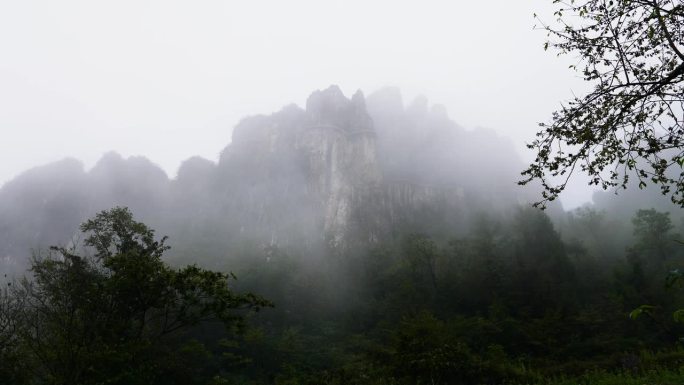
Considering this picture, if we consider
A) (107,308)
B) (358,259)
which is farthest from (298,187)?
(107,308)

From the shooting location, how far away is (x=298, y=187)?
3415 inches

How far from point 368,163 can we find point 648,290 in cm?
6466

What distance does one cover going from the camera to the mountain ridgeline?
80.2m

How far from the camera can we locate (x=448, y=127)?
382ft

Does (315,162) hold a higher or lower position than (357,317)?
higher

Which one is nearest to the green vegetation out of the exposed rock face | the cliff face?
the cliff face

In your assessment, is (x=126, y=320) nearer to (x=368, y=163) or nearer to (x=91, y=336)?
(x=91, y=336)

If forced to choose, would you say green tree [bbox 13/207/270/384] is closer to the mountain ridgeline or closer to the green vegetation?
the green vegetation

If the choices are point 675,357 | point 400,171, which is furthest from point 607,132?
point 400,171

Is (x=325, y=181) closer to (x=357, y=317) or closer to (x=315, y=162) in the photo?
(x=315, y=162)

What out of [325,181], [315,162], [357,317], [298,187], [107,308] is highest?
[315,162]

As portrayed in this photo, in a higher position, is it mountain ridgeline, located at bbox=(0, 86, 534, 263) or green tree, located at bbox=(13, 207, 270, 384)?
mountain ridgeline, located at bbox=(0, 86, 534, 263)

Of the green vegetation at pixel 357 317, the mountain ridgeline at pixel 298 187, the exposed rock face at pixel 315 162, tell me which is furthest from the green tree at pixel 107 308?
the exposed rock face at pixel 315 162

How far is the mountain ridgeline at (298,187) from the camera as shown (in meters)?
80.2
